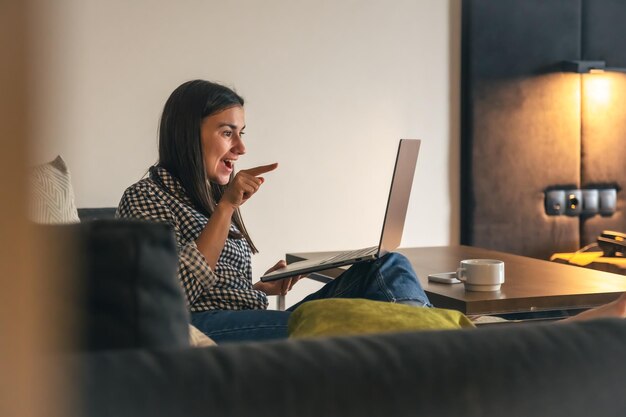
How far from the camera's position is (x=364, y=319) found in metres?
1.16

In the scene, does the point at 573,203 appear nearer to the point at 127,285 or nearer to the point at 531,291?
the point at 531,291

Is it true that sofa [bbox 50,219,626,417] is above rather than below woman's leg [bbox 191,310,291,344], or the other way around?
above

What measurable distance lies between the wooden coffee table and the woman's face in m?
0.49

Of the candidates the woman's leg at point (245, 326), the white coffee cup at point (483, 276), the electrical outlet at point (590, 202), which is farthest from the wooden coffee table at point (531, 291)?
the electrical outlet at point (590, 202)

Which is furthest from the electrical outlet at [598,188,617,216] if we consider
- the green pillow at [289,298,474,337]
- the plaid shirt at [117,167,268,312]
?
the green pillow at [289,298,474,337]

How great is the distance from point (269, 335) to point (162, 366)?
1.29 metres

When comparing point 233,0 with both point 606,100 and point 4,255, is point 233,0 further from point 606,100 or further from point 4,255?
point 4,255

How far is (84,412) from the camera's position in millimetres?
804

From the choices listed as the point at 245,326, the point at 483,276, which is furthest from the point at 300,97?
the point at 245,326

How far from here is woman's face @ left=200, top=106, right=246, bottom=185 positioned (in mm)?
2844

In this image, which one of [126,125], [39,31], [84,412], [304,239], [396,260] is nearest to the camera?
[39,31]

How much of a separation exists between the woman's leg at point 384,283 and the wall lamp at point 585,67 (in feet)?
9.47

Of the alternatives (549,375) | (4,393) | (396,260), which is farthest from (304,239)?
(4,393)

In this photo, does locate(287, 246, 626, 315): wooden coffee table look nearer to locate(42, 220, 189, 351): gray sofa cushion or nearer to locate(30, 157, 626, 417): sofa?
locate(30, 157, 626, 417): sofa
